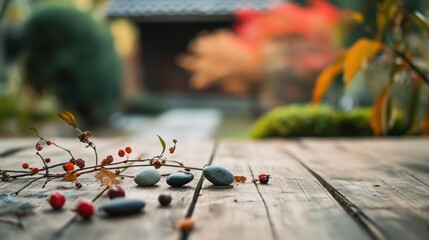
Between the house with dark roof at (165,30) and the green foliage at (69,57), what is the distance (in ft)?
9.43

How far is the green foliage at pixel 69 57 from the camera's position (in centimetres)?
725

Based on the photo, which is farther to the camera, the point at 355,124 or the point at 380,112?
the point at 355,124

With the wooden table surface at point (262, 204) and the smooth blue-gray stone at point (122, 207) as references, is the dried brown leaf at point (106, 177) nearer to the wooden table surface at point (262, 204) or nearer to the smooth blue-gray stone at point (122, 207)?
the wooden table surface at point (262, 204)

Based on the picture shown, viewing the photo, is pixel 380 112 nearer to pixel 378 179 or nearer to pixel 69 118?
pixel 378 179

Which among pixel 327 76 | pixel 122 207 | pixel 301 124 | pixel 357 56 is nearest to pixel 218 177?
pixel 122 207

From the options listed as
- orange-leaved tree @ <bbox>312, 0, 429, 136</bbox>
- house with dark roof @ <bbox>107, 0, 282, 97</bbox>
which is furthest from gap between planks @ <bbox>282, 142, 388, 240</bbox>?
house with dark roof @ <bbox>107, 0, 282, 97</bbox>

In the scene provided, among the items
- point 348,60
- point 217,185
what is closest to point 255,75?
point 348,60

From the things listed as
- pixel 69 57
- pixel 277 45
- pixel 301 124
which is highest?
pixel 277 45

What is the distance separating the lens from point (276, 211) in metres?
1.00

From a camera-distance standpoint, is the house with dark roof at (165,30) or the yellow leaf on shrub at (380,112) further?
the house with dark roof at (165,30)

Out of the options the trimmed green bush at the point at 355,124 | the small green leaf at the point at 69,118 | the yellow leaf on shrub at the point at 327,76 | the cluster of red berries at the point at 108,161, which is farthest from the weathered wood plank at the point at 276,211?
the trimmed green bush at the point at 355,124

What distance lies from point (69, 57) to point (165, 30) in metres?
4.02

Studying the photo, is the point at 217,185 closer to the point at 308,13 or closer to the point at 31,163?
the point at 31,163

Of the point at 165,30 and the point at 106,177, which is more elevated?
the point at 165,30
